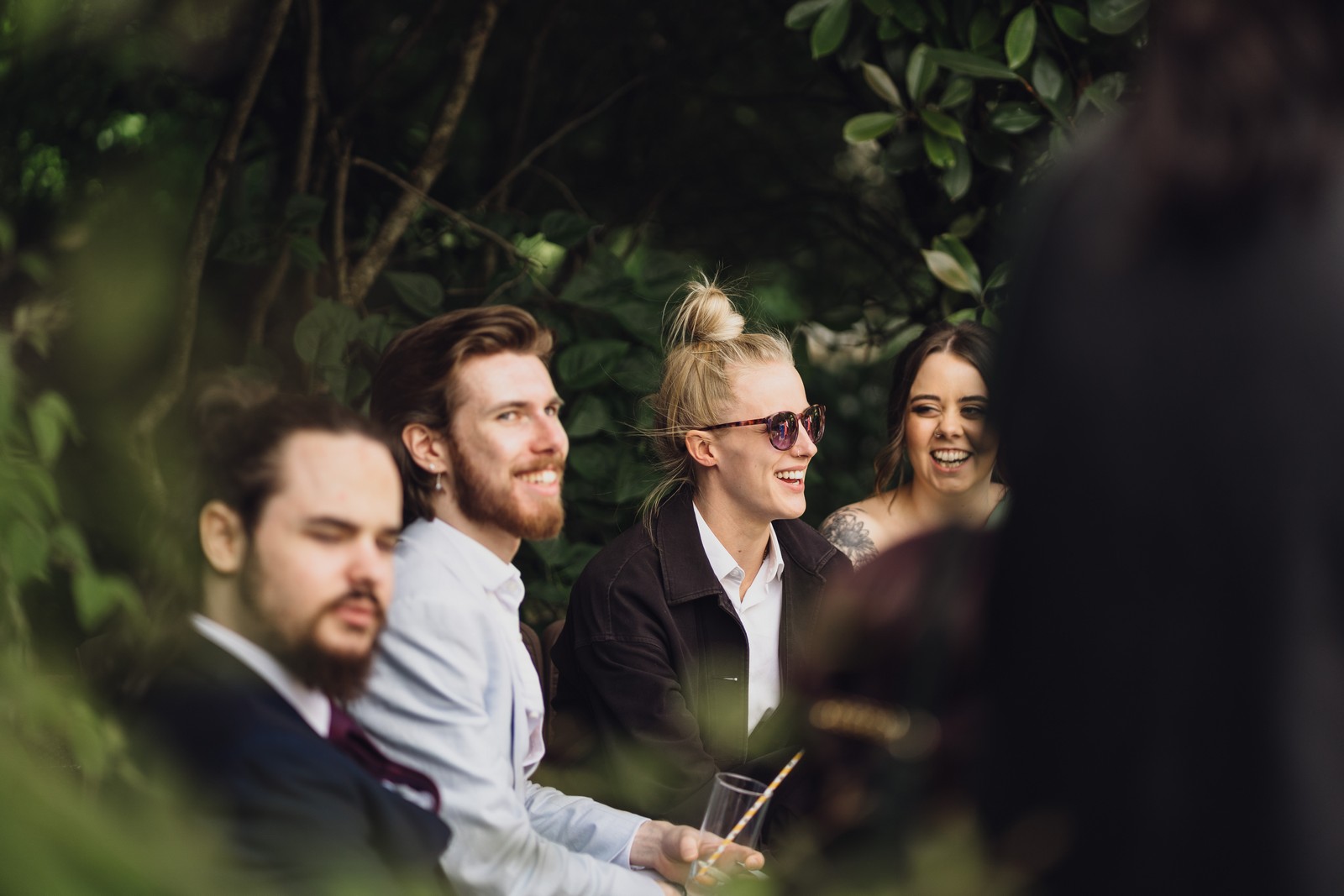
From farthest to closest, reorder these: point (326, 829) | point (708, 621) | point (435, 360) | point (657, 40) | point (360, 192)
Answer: point (657, 40), point (360, 192), point (708, 621), point (435, 360), point (326, 829)

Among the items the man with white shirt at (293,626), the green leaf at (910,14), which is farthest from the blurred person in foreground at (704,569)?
the man with white shirt at (293,626)

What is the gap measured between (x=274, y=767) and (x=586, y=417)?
2389mm

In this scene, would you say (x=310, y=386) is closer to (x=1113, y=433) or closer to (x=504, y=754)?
(x=504, y=754)

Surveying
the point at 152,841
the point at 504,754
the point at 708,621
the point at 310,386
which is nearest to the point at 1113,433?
the point at 152,841

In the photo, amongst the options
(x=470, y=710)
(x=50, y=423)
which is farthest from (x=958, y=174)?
(x=50, y=423)

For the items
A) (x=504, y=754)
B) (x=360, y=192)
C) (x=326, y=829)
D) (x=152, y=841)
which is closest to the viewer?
(x=152, y=841)

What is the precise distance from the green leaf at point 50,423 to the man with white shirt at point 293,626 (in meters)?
0.35

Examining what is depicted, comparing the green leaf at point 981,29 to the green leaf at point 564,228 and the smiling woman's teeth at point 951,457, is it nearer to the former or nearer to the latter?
the smiling woman's teeth at point 951,457

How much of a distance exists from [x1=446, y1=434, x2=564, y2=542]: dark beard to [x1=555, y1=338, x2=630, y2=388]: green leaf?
5.43 ft

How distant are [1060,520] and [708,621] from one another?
1.96 m

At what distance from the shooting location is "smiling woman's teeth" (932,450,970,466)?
3.44m

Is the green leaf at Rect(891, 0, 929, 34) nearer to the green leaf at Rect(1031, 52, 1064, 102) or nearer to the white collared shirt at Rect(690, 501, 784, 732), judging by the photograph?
the green leaf at Rect(1031, 52, 1064, 102)

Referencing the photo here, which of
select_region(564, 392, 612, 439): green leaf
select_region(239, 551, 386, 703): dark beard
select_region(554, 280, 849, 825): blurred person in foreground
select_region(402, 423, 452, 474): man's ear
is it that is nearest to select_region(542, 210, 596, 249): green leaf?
select_region(564, 392, 612, 439): green leaf

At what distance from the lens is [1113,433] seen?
40.0 inches
